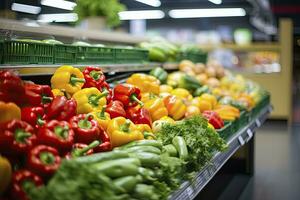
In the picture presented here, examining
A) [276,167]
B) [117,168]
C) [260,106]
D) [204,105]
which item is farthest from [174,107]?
[276,167]

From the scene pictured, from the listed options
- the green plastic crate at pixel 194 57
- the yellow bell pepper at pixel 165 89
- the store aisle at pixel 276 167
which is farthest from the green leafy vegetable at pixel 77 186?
the green plastic crate at pixel 194 57

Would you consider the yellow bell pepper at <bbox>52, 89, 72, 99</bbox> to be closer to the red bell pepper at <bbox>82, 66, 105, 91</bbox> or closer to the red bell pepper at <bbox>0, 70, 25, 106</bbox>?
the red bell pepper at <bbox>82, 66, 105, 91</bbox>

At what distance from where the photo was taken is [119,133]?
7.98ft

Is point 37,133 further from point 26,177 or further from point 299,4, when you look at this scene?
point 299,4

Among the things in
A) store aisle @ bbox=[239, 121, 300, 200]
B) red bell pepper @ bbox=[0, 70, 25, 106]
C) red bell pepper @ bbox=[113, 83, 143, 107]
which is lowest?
store aisle @ bbox=[239, 121, 300, 200]

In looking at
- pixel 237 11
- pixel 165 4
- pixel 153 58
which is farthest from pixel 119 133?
pixel 237 11

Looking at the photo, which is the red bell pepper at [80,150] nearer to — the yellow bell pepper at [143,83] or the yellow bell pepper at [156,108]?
the yellow bell pepper at [156,108]

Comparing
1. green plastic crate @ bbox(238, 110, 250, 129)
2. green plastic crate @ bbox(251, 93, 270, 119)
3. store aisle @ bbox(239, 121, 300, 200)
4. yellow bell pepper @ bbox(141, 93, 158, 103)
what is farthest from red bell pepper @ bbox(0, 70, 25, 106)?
green plastic crate @ bbox(251, 93, 270, 119)

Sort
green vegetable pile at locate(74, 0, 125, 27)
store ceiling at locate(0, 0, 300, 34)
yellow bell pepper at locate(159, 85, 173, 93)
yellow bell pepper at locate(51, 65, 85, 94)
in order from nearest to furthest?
yellow bell pepper at locate(51, 65, 85, 94), yellow bell pepper at locate(159, 85, 173, 93), green vegetable pile at locate(74, 0, 125, 27), store ceiling at locate(0, 0, 300, 34)

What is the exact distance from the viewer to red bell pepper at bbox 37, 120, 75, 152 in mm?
1896

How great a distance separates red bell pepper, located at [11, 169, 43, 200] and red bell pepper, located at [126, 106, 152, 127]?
1.26 metres

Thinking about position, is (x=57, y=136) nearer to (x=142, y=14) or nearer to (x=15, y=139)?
(x=15, y=139)

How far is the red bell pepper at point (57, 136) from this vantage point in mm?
1896

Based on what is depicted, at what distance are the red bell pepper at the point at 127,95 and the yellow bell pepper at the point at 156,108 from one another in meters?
0.29
